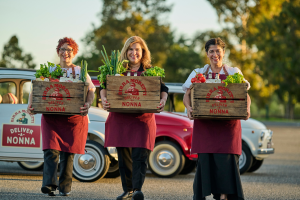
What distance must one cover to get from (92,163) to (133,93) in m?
3.01

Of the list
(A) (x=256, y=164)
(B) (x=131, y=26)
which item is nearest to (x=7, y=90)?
(A) (x=256, y=164)

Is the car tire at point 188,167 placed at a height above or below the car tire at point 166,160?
below

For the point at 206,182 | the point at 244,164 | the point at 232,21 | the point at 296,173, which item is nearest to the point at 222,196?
the point at 206,182

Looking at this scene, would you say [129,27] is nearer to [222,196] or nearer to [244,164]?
[244,164]

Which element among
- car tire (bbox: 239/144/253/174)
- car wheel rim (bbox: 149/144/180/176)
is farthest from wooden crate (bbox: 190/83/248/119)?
car tire (bbox: 239/144/253/174)

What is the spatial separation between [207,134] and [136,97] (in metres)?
1.00

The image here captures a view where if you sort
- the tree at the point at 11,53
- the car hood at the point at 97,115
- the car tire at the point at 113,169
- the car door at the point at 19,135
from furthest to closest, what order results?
the tree at the point at 11,53, the car tire at the point at 113,169, the car hood at the point at 97,115, the car door at the point at 19,135

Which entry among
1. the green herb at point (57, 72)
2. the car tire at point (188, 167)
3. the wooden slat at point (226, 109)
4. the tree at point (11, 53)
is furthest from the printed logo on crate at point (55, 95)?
the tree at point (11, 53)

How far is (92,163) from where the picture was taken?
8125 mm

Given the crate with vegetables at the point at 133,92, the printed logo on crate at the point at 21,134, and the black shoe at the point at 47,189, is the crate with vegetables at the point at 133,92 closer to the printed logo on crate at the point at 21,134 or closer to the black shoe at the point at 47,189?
the black shoe at the point at 47,189

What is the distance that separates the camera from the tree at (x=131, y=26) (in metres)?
42.4

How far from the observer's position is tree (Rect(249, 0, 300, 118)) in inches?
1713

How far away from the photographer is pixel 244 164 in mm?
10047

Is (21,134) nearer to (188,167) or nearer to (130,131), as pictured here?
(130,131)
